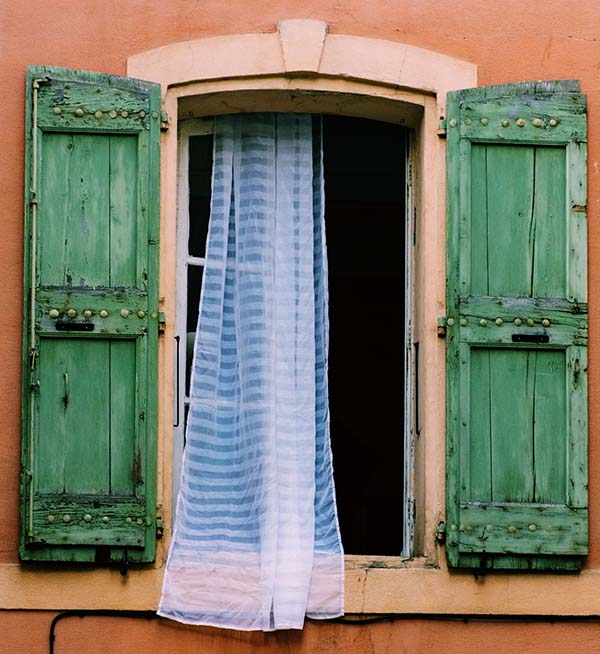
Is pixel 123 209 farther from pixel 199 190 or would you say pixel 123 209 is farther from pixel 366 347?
pixel 366 347

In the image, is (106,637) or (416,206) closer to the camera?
(106,637)

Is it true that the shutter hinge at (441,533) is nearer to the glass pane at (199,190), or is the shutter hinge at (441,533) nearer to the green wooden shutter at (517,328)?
the green wooden shutter at (517,328)

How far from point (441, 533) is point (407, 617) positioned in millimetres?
357

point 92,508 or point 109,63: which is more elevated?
point 109,63

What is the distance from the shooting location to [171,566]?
222 inches

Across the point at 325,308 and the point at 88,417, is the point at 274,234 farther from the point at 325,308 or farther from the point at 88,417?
the point at 88,417

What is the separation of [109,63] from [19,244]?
837 mm

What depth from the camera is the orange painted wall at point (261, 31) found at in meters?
5.62

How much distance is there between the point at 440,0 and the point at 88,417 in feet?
7.46

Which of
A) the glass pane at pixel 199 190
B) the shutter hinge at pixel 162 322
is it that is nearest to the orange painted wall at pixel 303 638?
the shutter hinge at pixel 162 322

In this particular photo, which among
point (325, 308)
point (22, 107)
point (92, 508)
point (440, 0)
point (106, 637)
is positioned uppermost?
point (440, 0)

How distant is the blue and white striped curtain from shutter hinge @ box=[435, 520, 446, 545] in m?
0.40

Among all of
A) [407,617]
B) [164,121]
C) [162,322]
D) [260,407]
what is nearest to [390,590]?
[407,617]

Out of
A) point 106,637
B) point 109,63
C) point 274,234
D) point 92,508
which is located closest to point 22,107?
point 109,63
